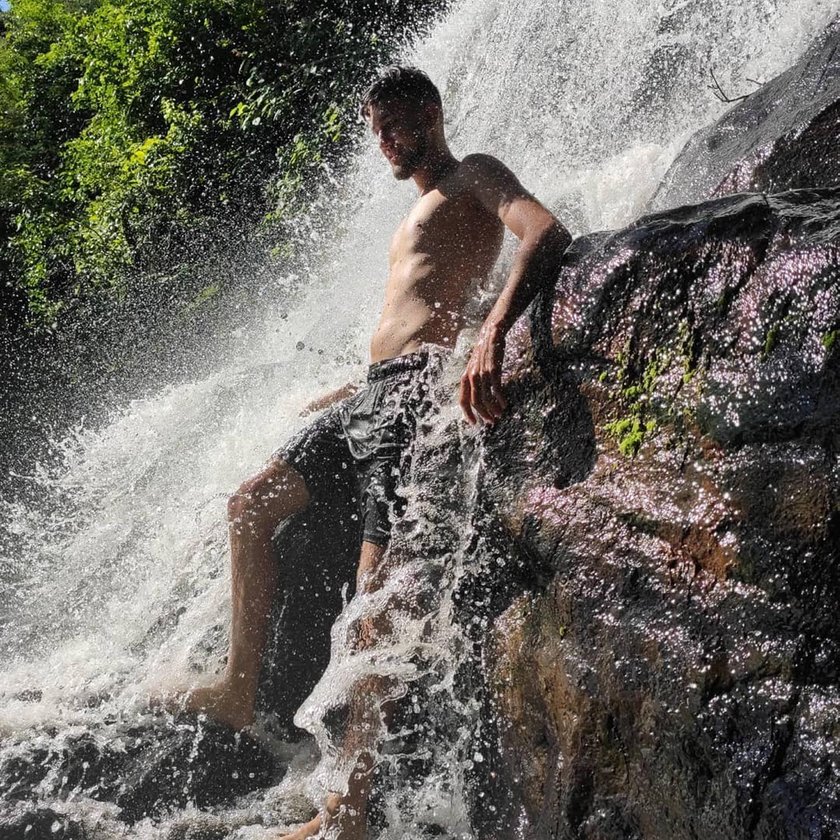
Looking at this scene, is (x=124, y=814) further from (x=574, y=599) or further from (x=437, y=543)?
(x=574, y=599)

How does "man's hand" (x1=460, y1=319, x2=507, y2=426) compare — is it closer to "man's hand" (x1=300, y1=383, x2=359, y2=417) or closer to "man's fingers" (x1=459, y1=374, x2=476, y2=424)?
"man's fingers" (x1=459, y1=374, x2=476, y2=424)

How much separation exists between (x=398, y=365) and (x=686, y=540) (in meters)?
1.25

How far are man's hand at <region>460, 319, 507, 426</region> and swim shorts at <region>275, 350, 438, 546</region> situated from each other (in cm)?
37

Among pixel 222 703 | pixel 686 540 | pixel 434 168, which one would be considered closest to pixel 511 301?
pixel 686 540

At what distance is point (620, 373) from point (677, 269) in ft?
0.89

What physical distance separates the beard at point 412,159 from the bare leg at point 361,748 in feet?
5.08

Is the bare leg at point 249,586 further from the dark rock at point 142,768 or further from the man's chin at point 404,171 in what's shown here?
the man's chin at point 404,171

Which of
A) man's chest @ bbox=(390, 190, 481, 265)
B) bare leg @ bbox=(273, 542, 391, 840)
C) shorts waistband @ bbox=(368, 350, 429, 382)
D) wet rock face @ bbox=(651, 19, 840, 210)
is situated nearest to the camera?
bare leg @ bbox=(273, 542, 391, 840)

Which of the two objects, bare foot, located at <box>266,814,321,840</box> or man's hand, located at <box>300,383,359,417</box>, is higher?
man's hand, located at <box>300,383,359,417</box>

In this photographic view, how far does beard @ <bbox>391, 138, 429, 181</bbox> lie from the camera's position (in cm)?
308

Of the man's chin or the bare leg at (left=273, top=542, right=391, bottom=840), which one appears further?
the man's chin

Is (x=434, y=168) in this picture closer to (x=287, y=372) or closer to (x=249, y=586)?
(x=249, y=586)

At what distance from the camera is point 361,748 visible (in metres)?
2.47

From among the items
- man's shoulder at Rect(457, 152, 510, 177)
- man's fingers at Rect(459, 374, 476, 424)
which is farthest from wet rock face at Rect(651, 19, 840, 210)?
man's fingers at Rect(459, 374, 476, 424)
